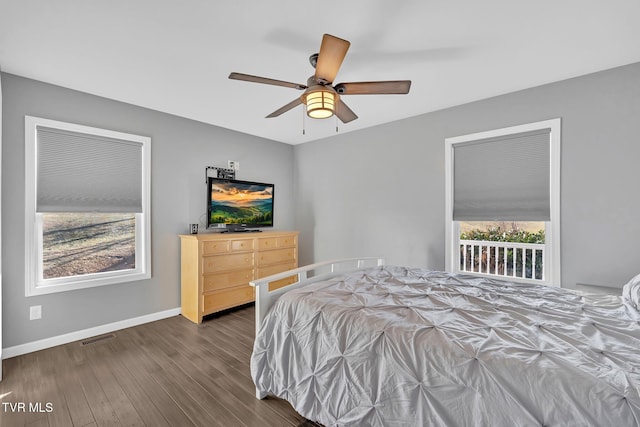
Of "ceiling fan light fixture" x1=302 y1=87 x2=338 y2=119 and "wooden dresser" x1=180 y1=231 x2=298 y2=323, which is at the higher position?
"ceiling fan light fixture" x1=302 y1=87 x2=338 y2=119

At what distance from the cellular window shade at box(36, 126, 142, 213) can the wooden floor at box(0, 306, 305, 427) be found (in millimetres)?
1437

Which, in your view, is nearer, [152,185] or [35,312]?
[35,312]

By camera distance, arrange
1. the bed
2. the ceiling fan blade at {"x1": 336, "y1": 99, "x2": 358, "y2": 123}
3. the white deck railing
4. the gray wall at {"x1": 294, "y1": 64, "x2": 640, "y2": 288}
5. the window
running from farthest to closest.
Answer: the white deck railing
the window
the gray wall at {"x1": 294, "y1": 64, "x2": 640, "y2": 288}
the ceiling fan blade at {"x1": 336, "y1": 99, "x2": 358, "y2": 123}
the bed

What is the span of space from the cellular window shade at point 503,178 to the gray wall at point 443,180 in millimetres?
161

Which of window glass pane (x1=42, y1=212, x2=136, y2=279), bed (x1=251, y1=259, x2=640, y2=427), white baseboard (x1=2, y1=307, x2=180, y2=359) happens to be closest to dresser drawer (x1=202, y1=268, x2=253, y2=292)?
white baseboard (x1=2, y1=307, x2=180, y2=359)

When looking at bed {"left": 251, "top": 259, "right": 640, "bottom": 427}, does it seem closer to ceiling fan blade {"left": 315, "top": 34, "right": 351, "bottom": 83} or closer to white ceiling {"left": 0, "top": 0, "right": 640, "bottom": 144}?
ceiling fan blade {"left": 315, "top": 34, "right": 351, "bottom": 83}

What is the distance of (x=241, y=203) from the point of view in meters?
4.26

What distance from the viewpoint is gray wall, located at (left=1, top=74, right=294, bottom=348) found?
8.52 feet

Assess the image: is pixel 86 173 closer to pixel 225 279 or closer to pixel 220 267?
pixel 220 267

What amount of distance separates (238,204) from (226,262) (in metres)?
0.94

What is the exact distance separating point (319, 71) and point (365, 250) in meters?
2.88

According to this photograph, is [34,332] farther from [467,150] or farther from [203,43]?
[467,150]

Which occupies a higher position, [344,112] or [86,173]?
[344,112]

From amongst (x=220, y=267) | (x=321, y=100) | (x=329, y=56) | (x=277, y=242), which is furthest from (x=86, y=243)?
(x=329, y=56)
